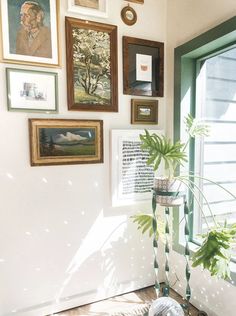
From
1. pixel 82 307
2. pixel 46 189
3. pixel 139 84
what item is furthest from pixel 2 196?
pixel 139 84

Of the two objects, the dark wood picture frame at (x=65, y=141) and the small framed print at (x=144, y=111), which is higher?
the small framed print at (x=144, y=111)

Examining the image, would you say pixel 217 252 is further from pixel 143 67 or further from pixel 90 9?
pixel 90 9

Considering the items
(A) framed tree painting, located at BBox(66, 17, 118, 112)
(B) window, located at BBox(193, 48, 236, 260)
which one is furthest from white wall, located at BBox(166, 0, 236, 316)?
(A) framed tree painting, located at BBox(66, 17, 118, 112)

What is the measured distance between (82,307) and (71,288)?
161 millimetres

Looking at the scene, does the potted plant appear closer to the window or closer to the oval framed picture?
the window

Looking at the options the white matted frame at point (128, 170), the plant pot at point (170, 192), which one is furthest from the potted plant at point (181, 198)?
the white matted frame at point (128, 170)

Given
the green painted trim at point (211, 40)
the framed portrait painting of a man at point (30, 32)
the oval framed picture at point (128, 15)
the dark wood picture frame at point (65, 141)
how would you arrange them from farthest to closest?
the oval framed picture at point (128, 15) < the dark wood picture frame at point (65, 141) < the framed portrait painting of a man at point (30, 32) < the green painted trim at point (211, 40)

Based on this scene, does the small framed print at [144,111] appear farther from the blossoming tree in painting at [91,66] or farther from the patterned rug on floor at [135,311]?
the patterned rug on floor at [135,311]

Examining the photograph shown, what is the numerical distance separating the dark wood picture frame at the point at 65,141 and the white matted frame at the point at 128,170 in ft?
0.40

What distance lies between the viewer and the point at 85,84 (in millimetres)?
1728

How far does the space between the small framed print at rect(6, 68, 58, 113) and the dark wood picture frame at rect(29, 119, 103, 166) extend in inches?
3.8

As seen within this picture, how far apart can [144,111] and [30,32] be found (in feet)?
2.99

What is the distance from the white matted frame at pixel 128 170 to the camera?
1.83 m

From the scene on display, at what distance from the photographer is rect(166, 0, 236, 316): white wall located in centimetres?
150
